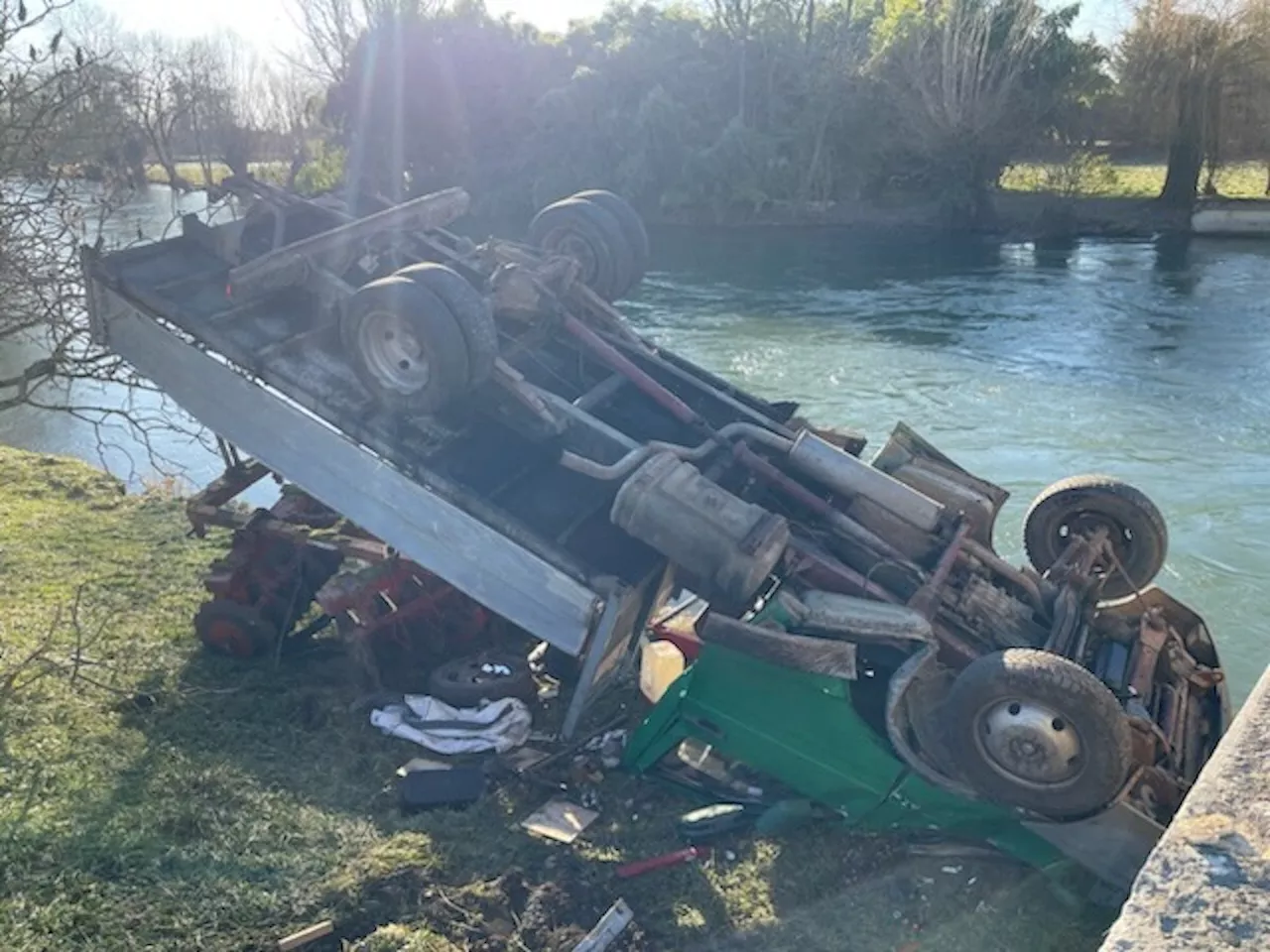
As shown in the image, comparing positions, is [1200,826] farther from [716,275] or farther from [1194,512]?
[716,275]

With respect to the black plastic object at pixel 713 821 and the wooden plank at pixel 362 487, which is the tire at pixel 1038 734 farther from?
the wooden plank at pixel 362 487

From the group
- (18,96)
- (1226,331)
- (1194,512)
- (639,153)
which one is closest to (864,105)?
(639,153)

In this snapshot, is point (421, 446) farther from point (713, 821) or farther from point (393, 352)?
point (713, 821)

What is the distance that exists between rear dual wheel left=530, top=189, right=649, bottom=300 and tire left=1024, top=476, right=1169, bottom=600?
9.20 ft

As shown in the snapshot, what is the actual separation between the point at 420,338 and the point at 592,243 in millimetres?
2167

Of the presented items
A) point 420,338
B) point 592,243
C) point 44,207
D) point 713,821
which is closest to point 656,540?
point 713,821

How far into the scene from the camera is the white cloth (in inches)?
216

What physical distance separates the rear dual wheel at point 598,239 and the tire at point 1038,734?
351cm

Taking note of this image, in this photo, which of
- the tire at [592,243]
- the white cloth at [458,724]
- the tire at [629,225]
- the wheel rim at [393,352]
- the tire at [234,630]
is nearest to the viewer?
the wheel rim at [393,352]

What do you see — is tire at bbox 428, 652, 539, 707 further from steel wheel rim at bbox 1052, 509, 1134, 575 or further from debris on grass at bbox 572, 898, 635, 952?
steel wheel rim at bbox 1052, 509, 1134, 575

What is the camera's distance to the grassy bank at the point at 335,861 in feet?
13.7

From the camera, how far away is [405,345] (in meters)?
5.23

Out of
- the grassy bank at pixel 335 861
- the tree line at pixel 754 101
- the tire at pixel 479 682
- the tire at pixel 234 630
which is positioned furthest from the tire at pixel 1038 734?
the tree line at pixel 754 101

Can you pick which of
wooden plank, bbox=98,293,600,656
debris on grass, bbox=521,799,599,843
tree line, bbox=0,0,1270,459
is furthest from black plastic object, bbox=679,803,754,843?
tree line, bbox=0,0,1270,459
